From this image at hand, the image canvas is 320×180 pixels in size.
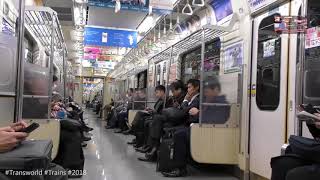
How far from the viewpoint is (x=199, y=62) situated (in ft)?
25.3

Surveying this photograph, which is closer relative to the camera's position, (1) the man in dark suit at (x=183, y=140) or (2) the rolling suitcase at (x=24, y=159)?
(2) the rolling suitcase at (x=24, y=159)

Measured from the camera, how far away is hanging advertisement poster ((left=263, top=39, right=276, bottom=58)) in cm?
475

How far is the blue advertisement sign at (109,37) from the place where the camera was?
1212 centimetres

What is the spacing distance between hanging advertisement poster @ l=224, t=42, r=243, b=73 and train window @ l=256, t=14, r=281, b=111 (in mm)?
567

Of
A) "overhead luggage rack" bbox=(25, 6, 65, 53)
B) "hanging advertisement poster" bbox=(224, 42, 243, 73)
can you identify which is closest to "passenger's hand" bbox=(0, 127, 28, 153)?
"overhead luggage rack" bbox=(25, 6, 65, 53)

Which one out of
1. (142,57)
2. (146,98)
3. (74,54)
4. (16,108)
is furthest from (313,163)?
(74,54)

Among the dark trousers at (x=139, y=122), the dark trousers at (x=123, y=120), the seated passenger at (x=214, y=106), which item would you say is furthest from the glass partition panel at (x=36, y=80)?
the dark trousers at (x=123, y=120)

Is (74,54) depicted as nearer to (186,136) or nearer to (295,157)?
(186,136)

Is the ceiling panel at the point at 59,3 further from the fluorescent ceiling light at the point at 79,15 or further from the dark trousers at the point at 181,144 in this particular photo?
the dark trousers at the point at 181,144

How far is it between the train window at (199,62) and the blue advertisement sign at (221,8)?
438 mm

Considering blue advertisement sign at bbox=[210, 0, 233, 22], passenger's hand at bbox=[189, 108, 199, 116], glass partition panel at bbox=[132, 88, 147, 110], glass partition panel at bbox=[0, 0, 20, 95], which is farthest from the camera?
glass partition panel at bbox=[132, 88, 147, 110]

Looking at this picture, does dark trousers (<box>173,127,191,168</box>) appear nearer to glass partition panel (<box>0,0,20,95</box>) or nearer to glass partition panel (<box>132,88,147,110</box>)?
glass partition panel (<box>0,0,20,95</box>)

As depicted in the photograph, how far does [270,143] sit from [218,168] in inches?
62.8

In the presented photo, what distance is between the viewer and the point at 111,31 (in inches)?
493
